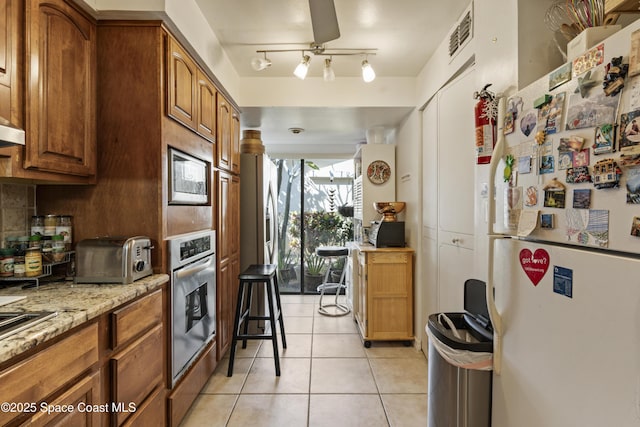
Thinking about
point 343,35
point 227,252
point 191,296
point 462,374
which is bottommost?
point 462,374

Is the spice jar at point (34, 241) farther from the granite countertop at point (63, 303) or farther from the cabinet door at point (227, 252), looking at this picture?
the cabinet door at point (227, 252)

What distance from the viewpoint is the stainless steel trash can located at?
1272 millimetres

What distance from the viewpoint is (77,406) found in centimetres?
106

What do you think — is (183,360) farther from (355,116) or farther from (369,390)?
(355,116)

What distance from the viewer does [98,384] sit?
3.85 ft

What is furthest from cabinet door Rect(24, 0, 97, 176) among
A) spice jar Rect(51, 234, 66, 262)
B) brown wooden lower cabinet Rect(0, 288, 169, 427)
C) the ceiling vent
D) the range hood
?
the ceiling vent

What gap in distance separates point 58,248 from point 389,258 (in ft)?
7.87

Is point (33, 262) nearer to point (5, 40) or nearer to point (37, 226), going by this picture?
point (37, 226)

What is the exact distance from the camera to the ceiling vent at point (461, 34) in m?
1.93

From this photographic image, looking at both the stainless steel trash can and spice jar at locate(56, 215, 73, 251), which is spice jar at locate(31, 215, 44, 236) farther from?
the stainless steel trash can

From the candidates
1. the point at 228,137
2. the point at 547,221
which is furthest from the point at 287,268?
the point at 547,221

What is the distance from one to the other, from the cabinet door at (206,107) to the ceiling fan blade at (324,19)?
0.88 metres

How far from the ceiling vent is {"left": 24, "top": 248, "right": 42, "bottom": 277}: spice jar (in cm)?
253

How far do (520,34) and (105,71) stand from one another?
1.94 metres
